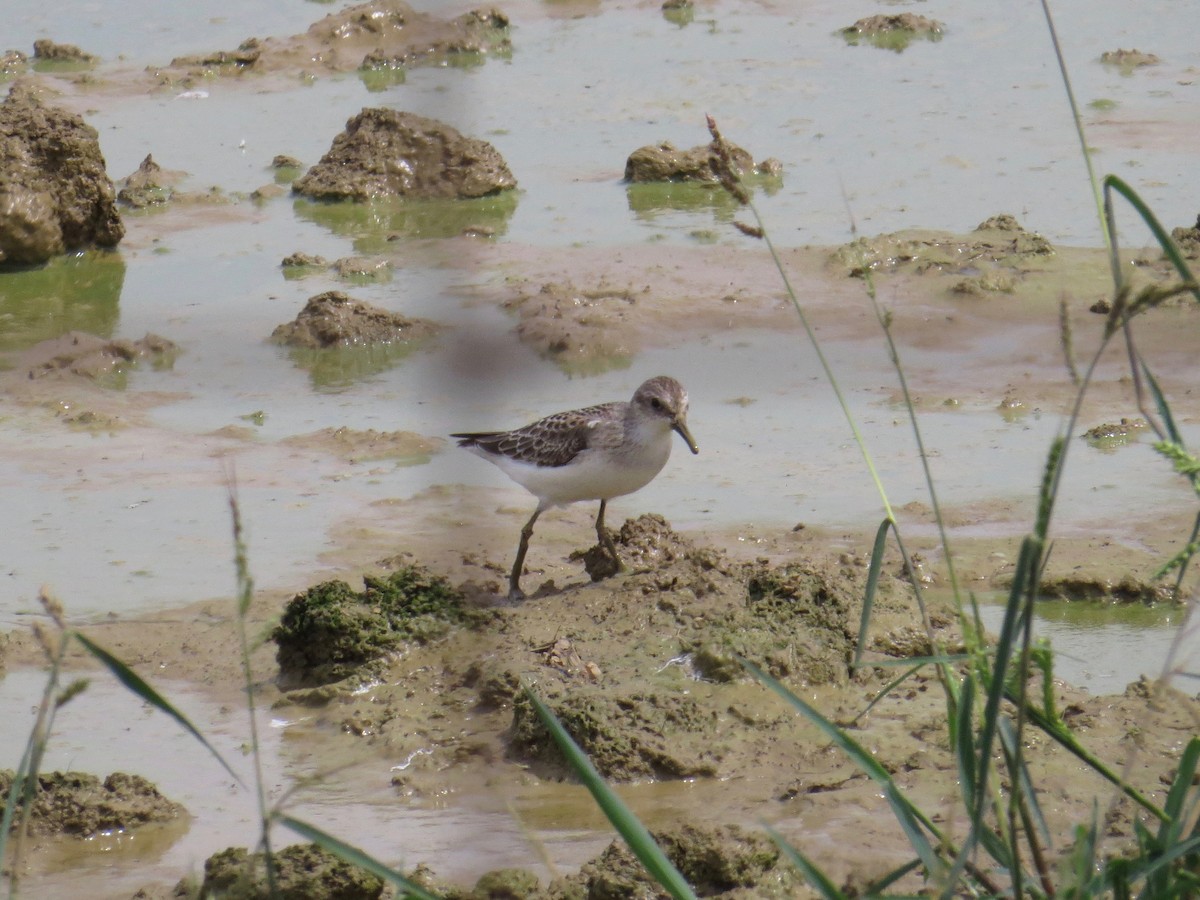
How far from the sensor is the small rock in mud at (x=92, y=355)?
851 centimetres

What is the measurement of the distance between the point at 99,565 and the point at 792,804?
10.1 ft

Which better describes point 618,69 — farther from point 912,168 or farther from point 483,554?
point 483,554

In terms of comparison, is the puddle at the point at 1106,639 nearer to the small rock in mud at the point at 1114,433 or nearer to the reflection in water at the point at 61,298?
the small rock in mud at the point at 1114,433

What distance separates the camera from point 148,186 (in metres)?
10.9

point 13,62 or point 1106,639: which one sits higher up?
point 13,62

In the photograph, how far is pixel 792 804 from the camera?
15.1 ft

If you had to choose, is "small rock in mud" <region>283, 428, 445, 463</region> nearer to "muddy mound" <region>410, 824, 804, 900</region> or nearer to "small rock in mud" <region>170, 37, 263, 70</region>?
"muddy mound" <region>410, 824, 804, 900</region>

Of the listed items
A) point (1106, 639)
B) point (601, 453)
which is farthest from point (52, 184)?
point (1106, 639)

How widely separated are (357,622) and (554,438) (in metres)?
1.30

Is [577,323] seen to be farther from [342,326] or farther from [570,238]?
[570,238]

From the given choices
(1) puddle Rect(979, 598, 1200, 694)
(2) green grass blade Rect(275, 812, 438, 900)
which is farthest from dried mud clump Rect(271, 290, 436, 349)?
(2) green grass blade Rect(275, 812, 438, 900)

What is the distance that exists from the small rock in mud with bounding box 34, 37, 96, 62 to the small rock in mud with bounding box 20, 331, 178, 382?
17.5 feet

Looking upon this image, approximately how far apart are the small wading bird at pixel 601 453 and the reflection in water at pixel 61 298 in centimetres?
333

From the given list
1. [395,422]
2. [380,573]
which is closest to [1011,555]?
[380,573]
